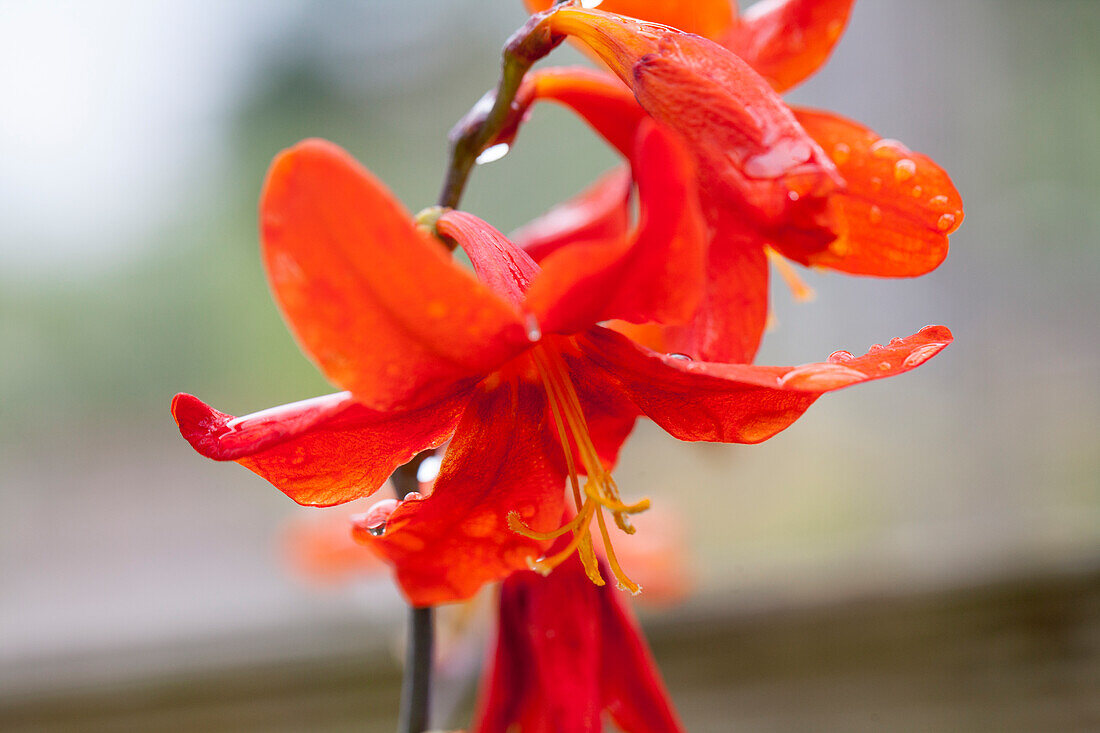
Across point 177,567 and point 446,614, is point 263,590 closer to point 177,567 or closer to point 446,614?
point 177,567

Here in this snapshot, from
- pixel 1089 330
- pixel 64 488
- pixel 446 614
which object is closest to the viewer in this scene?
pixel 446 614

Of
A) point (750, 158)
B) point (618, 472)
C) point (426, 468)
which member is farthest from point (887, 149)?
point (618, 472)

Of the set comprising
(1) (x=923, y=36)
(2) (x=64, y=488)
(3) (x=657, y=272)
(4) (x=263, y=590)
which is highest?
(1) (x=923, y=36)

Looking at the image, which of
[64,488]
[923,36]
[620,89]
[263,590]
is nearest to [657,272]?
[620,89]

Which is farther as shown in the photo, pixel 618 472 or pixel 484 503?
pixel 618 472

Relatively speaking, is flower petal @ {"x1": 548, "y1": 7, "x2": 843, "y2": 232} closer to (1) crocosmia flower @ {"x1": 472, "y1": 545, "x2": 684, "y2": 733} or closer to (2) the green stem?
(2) the green stem

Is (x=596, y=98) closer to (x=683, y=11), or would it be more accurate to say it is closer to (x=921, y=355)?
(x=683, y=11)
